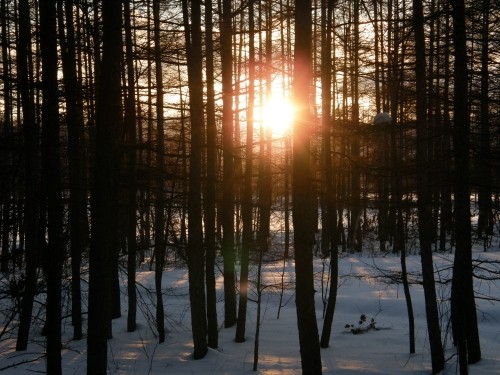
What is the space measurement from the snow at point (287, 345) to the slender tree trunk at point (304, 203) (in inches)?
86.7

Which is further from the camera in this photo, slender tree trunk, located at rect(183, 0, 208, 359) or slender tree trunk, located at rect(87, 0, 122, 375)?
slender tree trunk, located at rect(183, 0, 208, 359)

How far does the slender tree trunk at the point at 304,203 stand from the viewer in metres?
8.20

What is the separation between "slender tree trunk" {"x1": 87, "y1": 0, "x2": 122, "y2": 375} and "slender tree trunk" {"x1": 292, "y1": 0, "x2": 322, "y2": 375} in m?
2.76

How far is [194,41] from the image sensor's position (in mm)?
11156

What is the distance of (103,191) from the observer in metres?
6.94

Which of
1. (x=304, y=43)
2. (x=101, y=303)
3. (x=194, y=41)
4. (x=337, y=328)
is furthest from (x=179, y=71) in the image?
(x=101, y=303)

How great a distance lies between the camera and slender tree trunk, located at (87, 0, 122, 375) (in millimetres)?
6906

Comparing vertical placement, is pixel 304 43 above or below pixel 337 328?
above

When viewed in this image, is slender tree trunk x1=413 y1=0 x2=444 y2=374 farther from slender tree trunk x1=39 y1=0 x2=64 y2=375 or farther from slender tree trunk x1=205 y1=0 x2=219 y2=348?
slender tree trunk x1=39 y1=0 x2=64 y2=375

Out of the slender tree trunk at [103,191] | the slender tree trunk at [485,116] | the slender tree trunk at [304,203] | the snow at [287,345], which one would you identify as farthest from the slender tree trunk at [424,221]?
the slender tree trunk at [103,191]

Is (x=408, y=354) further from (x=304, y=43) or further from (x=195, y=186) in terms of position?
(x=304, y=43)

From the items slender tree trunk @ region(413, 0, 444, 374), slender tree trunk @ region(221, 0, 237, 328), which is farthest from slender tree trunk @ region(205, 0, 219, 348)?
slender tree trunk @ region(413, 0, 444, 374)

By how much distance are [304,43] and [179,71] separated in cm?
1160

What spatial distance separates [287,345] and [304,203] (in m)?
6.43
